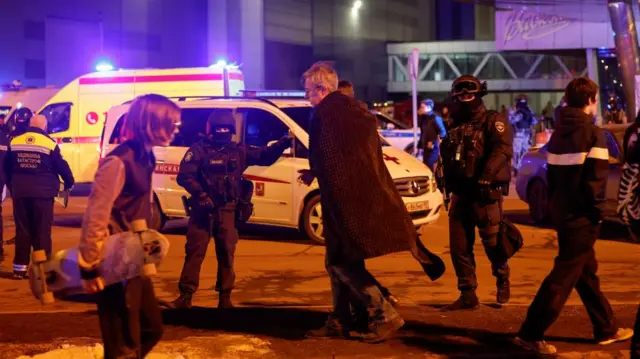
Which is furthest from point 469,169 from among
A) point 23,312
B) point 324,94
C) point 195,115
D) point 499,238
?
point 195,115

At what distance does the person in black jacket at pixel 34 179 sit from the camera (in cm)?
931

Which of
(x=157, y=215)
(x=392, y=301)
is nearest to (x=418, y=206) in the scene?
(x=157, y=215)

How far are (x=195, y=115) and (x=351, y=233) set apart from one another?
7174 millimetres

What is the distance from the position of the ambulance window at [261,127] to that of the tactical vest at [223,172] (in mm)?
4524

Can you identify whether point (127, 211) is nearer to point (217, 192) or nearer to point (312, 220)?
point (217, 192)

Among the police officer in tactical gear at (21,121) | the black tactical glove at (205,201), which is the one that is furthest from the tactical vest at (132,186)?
the police officer in tactical gear at (21,121)

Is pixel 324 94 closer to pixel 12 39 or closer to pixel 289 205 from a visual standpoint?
pixel 289 205

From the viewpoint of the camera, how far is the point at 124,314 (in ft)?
15.8

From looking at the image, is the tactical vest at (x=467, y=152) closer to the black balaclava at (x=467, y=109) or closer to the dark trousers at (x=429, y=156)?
the black balaclava at (x=467, y=109)

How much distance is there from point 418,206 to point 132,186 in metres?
7.17

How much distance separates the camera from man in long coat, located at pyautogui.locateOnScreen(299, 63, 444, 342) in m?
5.82

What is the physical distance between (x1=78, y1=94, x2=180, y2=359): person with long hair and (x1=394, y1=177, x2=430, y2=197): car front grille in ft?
22.5

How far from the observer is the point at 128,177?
4.80 meters

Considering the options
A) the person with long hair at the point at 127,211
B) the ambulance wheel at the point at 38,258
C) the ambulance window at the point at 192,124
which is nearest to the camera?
the person with long hair at the point at 127,211
